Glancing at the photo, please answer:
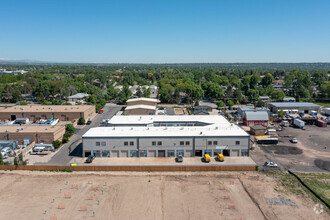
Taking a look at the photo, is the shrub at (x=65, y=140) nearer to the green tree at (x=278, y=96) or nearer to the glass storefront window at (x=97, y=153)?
the glass storefront window at (x=97, y=153)

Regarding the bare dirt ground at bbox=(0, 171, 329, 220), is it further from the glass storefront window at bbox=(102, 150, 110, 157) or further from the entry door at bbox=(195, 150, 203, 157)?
the entry door at bbox=(195, 150, 203, 157)

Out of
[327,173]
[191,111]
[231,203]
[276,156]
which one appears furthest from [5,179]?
[191,111]

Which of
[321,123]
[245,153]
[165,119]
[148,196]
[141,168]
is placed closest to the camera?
[148,196]

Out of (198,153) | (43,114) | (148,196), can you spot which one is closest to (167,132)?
(198,153)

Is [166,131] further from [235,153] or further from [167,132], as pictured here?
[235,153]

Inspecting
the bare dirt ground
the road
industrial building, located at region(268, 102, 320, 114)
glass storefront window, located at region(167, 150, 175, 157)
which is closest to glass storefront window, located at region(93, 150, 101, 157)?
the road

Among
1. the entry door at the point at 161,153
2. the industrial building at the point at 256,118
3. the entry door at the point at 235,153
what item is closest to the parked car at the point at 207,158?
the entry door at the point at 235,153
